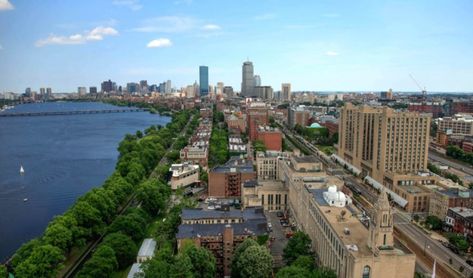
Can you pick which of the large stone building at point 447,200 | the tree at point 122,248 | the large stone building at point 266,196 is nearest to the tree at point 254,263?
the tree at point 122,248

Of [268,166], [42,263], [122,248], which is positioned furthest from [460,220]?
[42,263]

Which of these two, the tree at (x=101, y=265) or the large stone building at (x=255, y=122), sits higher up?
the large stone building at (x=255, y=122)

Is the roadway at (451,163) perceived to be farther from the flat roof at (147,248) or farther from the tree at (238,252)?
the flat roof at (147,248)

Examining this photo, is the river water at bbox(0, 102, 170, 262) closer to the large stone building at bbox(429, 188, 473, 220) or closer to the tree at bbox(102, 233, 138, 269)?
the tree at bbox(102, 233, 138, 269)

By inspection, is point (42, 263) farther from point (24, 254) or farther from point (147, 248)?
point (147, 248)

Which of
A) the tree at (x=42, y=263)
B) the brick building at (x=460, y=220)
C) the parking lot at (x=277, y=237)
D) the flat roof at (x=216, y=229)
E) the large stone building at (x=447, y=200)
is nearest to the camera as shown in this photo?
the tree at (x=42, y=263)

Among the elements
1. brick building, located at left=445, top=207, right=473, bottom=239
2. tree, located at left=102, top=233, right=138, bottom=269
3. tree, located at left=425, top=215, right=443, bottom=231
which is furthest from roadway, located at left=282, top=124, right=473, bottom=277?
tree, located at left=102, top=233, right=138, bottom=269
